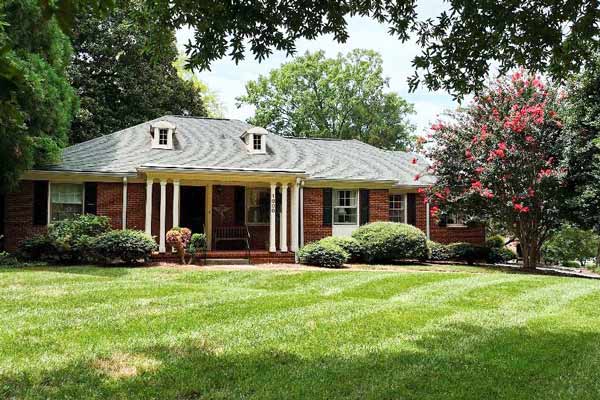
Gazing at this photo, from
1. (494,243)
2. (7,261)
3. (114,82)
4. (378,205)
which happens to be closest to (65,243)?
(7,261)

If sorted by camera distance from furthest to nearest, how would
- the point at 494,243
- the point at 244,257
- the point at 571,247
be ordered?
1. the point at 571,247
2. the point at 494,243
3. the point at 244,257

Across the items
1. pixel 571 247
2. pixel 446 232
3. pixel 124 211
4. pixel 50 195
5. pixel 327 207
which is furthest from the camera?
pixel 571 247

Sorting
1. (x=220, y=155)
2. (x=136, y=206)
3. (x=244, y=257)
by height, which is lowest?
(x=244, y=257)

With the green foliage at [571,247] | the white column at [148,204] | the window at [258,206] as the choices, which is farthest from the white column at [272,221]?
the green foliage at [571,247]

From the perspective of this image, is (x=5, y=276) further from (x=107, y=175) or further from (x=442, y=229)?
(x=442, y=229)

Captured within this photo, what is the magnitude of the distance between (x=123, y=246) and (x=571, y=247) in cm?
2130

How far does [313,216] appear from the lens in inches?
733

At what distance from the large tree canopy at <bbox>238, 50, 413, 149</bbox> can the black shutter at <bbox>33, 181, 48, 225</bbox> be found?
81.9ft

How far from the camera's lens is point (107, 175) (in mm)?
16281

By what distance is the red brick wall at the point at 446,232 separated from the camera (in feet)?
67.5

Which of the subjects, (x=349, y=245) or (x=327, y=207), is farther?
(x=327, y=207)

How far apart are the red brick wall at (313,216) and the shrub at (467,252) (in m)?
4.94

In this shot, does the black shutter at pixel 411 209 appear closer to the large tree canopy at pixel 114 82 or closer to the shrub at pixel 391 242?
the shrub at pixel 391 242

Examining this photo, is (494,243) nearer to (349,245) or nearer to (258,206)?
(349,245)
